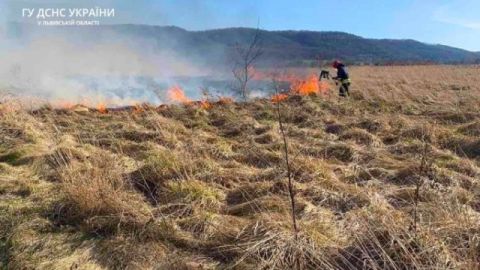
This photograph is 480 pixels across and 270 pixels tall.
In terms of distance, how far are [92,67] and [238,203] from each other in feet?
70.7

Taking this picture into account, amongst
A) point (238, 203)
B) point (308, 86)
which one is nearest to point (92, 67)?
point (308, 86)

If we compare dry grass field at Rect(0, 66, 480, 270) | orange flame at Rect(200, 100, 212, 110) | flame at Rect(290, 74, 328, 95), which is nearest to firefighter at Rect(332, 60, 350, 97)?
flame at Rect(290, 74, 328, 95)

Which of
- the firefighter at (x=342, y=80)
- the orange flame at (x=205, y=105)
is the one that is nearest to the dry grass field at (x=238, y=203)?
the orange flame at (x=205, y=105)

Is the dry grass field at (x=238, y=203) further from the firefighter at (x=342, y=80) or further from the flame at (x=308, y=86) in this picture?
the flame at (x=308, y=86)

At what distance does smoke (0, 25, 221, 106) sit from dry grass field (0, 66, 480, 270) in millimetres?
8956

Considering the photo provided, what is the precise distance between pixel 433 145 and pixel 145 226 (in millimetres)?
5947

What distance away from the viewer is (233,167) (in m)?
6.92

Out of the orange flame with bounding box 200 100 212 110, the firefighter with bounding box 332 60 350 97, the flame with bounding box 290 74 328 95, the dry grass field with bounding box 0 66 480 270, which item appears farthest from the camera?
the flame with bounding box 290 74 328 95

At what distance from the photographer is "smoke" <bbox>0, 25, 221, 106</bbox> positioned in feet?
59.7

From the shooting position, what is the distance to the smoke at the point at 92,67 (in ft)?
59.7

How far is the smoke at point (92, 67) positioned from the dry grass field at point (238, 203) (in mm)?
8956

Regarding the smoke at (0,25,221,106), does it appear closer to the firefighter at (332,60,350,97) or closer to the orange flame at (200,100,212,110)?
the orange flame at (200,100,212,110)

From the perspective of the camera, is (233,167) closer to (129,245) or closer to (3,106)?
(129,245)

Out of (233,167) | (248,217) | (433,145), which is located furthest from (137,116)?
(248,217)
